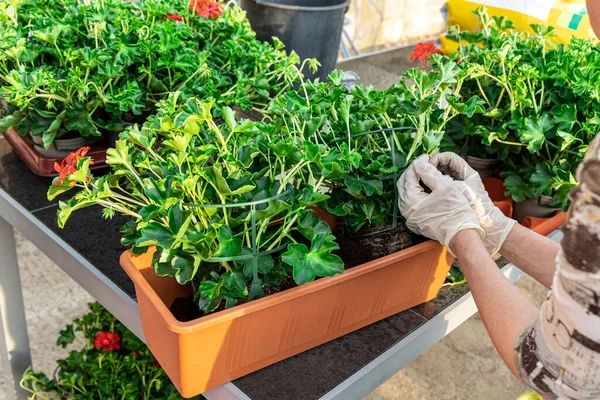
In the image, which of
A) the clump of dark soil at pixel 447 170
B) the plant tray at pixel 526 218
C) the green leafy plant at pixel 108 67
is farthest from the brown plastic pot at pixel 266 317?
the green leafy plant at pixel 108 67

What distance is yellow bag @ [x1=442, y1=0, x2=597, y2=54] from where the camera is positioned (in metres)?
2.10

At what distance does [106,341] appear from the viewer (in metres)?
1.53

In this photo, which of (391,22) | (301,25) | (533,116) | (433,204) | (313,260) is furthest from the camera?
(391,22)

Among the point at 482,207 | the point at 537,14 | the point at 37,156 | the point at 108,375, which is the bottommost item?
the point at 108,375

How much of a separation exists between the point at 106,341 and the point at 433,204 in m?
1.01

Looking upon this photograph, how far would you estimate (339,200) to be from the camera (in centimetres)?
94

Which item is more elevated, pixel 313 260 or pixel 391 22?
pixel 313 260

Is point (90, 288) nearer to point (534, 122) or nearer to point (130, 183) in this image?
point (130, 183)

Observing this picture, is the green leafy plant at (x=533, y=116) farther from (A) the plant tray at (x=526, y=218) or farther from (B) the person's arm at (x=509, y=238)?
(B) the person's arm at (x=509, y=238)

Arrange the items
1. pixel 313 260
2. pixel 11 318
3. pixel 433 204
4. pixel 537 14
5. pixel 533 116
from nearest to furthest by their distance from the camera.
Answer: pixel 313 260 → pixel 433 204 → pixel 533 116 → pixel 11 318 → pixel 537 14

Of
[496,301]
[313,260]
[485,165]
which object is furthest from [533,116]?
[313,260]

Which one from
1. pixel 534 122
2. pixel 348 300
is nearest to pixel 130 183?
pixel 348 300

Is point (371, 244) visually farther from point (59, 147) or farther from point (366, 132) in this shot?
point (59, 147)

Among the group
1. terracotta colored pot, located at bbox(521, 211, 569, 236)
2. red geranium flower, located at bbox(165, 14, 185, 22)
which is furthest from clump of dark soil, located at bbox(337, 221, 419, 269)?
red geranium flower, located at bbox(165, 14, 185, 22)
